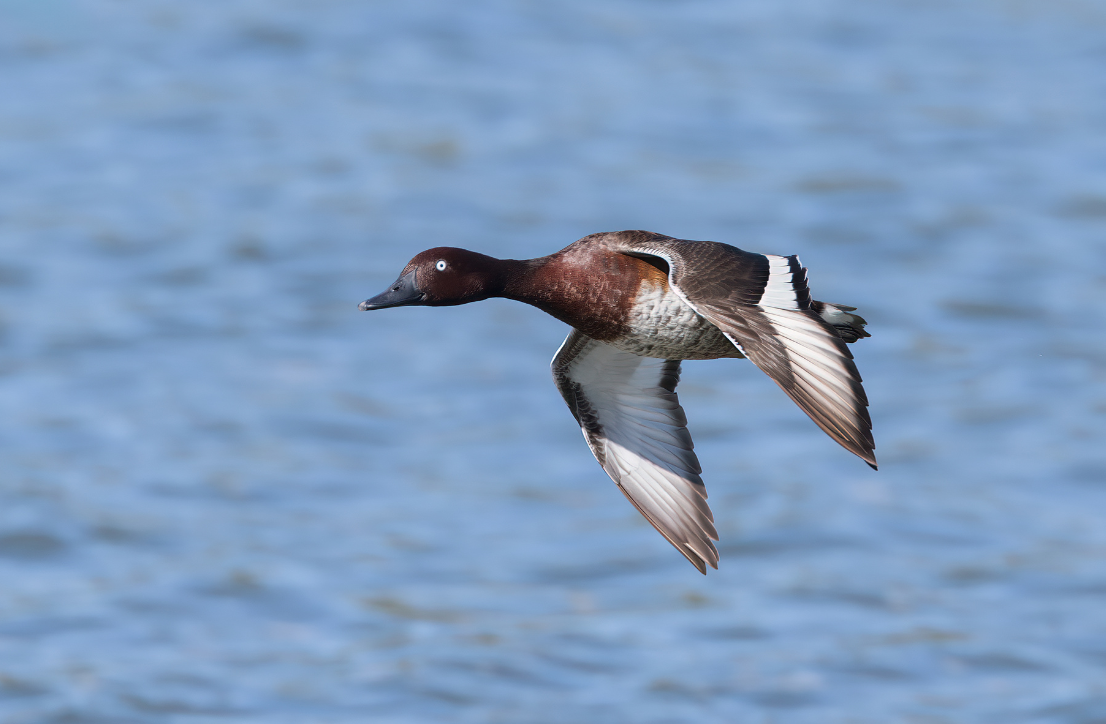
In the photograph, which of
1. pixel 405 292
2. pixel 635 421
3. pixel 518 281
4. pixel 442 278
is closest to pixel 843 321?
pixel 518 281

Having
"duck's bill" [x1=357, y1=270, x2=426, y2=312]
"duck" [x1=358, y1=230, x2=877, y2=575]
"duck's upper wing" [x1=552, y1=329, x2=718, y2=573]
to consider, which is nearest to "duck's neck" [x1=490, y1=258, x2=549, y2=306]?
"duck" [x1=358, y1=230, x2=877, y2=575]

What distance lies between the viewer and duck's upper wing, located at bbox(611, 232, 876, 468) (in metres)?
6.70

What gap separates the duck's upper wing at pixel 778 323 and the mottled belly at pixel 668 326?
8.8 inches

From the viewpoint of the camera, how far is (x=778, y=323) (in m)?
7.16

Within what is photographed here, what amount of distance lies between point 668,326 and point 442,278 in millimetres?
1116

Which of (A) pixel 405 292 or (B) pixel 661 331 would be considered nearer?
(A) pixel 405 292

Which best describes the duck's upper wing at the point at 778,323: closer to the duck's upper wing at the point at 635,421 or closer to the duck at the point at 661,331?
the duck at the point at 661,331

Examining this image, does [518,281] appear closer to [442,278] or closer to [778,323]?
[442,278]

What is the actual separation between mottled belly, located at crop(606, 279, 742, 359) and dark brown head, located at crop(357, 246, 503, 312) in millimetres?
755

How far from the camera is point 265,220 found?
24.1 meters

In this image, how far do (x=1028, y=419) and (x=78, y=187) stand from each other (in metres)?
14.4

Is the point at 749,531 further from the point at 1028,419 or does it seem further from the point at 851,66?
the point at 851,66

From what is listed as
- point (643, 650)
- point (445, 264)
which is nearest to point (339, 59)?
point (643, 650)

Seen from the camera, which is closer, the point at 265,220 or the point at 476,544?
the point at 476,544
